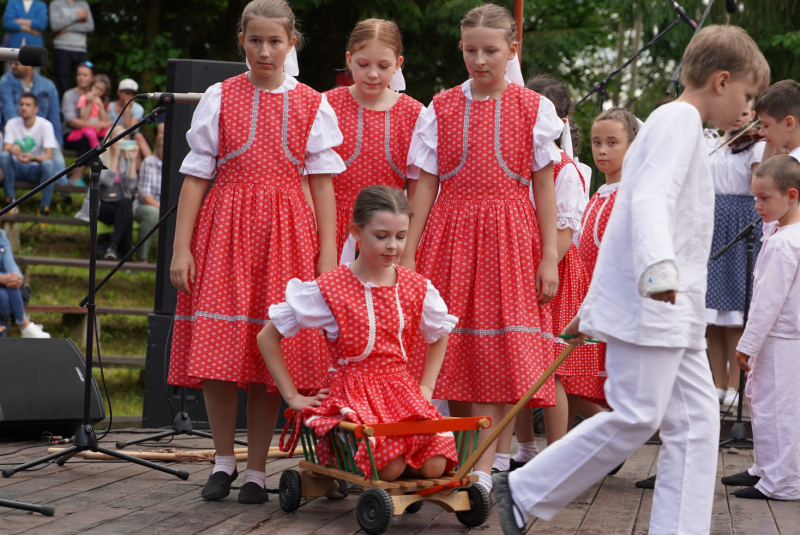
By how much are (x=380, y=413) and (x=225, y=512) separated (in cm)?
65

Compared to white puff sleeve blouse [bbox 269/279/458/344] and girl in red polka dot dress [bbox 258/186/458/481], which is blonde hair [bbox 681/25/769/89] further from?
white puff sleeve blouse [bbox 269/279/458/344]

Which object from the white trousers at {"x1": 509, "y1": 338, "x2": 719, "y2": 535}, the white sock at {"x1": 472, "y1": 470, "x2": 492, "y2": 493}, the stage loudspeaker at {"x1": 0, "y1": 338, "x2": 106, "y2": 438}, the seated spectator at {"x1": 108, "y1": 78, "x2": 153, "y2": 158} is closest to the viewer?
the white trousers at {"x1": 509, "y1": 338, "x2": 719, "y2": 535}

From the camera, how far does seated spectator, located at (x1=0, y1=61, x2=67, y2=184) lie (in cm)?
1014

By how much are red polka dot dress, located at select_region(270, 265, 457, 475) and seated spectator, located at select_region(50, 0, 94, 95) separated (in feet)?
30.2

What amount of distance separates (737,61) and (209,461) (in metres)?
2.84

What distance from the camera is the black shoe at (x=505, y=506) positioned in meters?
2.61

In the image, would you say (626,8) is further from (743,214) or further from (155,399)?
(155,399)

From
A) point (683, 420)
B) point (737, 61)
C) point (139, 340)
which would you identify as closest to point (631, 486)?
point (683, 420)

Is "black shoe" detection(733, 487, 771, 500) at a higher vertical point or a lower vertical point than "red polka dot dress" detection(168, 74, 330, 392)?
lower

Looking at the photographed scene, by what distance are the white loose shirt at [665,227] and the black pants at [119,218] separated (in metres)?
7.49

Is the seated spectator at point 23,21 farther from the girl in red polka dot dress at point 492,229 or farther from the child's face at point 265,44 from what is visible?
the girl in red polka dot dress at point 492,229

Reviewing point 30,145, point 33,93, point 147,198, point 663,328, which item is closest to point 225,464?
point 663,328

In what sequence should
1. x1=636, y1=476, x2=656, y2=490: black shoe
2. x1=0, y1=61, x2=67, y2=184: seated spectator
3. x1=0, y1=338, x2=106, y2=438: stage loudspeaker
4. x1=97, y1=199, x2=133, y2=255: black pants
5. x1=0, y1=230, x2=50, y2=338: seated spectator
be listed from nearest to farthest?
x1=636, y1=476, x2=656, y2=490: black shoe → x1=0, y1=338, x2=106, y2=438: stage loudspeaker → x1=0, y1=230, x2=50, y2=338: seated spectator → x1=97, y1=199, x2=133, y2=255: black pants → x1=0, y1=61, x2=67, y2=184: seated spectator

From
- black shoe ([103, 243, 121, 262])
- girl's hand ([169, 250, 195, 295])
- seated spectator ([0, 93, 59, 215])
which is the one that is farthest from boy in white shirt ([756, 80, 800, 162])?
seated spectator ([0, 93, 59, 215])
